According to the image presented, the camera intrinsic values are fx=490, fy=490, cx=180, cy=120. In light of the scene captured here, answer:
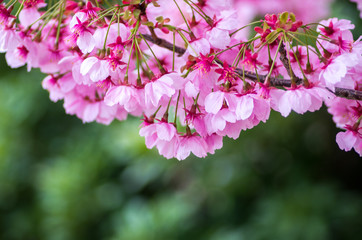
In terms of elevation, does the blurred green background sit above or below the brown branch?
below

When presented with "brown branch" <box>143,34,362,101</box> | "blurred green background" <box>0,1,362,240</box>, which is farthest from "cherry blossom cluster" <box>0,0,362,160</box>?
"blurred green background" <box>0,1,362,240</box>

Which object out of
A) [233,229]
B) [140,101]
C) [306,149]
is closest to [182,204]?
[233,229]

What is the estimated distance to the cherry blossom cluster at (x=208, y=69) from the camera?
64cm

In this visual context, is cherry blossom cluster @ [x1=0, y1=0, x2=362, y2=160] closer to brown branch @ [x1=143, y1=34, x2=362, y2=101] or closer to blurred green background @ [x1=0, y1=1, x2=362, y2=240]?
brown branch @ [x1=143, y1=34, x2=362, y2=101]

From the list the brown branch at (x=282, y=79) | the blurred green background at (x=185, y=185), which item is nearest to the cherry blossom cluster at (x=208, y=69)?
the brown branch at (x=282, y=79)

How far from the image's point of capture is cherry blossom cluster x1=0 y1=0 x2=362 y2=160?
0.64m

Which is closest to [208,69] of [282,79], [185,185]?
[282,79]

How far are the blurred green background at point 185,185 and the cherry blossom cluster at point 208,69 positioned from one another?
109 centimetres

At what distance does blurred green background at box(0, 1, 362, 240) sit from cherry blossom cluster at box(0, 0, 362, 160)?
43.1 inches

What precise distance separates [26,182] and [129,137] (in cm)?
87

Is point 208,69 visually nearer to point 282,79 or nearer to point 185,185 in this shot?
point 282,79

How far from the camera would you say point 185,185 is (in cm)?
224

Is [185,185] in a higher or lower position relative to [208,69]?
lower

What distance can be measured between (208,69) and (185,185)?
1.63m
